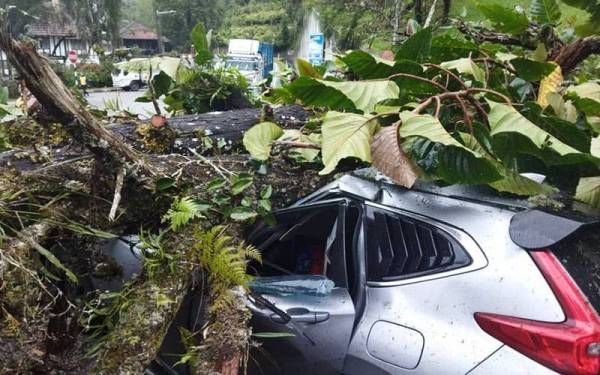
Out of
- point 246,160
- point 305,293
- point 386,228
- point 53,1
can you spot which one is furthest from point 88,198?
point 53,1

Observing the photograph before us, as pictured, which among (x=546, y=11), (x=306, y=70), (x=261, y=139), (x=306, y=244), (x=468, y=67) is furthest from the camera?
(x=306, y=70)

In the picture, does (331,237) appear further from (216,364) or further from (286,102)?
(286,102)

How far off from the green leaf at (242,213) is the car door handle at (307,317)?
1.53 feet

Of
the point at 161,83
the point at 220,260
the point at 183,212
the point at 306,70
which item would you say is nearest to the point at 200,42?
the point at 161,83

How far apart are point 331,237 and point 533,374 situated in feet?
3.86

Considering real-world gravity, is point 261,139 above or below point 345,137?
below

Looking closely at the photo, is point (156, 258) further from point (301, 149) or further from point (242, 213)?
point (301, 149)

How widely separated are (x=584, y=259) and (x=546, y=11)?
174cm

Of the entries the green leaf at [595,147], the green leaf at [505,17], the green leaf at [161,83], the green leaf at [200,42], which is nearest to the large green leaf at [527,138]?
the green leaf at [595,147]

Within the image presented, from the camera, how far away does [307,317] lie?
2336 millimetres

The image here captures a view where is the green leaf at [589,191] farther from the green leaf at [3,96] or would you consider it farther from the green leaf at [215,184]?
the green leaf at [3,96]

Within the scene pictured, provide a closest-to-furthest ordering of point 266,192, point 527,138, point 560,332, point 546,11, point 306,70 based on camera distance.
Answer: point 560,332, point 527,138, point 266,192, point 546,11, point 306,70

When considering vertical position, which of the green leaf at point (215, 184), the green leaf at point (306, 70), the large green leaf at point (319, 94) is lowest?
the green leaf at point (215, 184)

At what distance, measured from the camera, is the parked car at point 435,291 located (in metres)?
1.69
